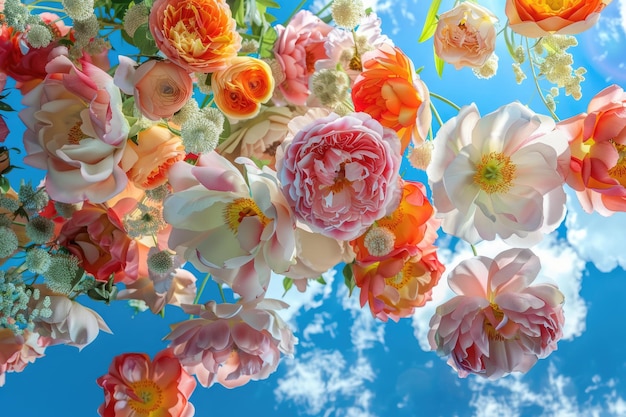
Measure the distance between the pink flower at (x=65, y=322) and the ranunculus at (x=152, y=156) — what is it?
0.28 meters

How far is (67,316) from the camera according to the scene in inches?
40.4

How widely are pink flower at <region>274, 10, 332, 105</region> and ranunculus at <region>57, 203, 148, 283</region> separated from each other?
34 cm

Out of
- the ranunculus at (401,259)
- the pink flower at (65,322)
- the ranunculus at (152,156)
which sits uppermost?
the ranunculus at (152,156)

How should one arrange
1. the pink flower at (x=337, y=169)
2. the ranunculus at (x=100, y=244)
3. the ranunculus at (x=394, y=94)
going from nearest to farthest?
the pink flower at (x=337, y=169) → the ranunculus at (x=394, y=94) → the ranunculus at (x=100, y=244)

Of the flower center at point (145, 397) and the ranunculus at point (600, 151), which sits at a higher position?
the ranunculus at point (600, 151)

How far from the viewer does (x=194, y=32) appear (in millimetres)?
836

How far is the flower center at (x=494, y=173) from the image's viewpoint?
0.86 metres

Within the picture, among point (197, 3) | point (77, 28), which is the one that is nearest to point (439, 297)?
point (197, 3)

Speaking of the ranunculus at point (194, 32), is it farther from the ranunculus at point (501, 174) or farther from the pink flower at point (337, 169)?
the ranunculus at point (501, 174)

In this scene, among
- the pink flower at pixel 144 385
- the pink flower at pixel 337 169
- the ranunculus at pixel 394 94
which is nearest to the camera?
the pink flower at pixel 337 169

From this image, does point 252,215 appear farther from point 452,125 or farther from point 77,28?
point 77,28

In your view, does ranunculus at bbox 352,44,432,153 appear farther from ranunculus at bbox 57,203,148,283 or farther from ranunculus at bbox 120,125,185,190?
ranunculus at bbox 57,203,148,283

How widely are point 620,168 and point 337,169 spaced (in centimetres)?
43

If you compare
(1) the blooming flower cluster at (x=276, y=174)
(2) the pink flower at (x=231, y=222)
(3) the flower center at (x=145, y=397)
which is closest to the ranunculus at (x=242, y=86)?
(1) the blooming flower cluster at (x=276, y=174)
